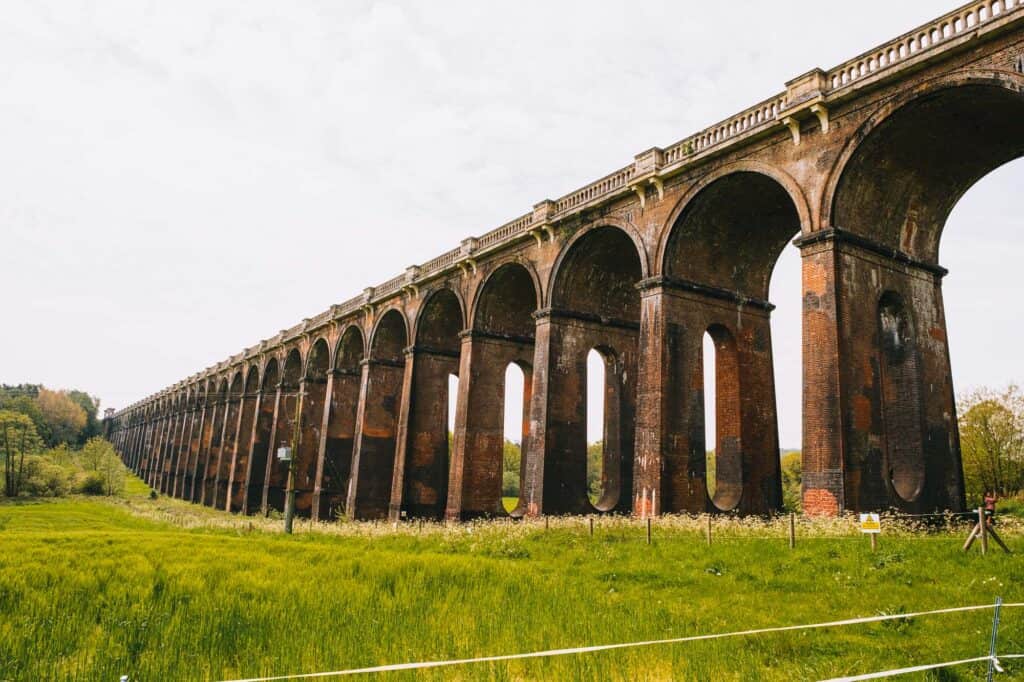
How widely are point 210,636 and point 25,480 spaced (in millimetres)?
59997

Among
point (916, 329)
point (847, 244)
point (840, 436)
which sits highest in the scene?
point (847, 244)

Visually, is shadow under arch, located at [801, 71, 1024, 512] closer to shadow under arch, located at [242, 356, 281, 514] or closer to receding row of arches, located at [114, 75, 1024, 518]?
receding row of arches, located at [114, 75, 1024, 518]

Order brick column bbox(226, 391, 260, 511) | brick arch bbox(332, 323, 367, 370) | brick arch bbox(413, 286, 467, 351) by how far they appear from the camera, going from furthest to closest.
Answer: brick column bbox(226, 391, 260, 511)
brick arch bbox(332, 323, 367, 370)
brick arch bbox(413, 286, 467, 351)

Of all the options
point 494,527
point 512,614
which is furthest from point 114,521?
point 512,614

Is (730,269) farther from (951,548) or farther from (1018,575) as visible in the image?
(1018,575)

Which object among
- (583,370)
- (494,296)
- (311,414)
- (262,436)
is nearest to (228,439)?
(262,436)

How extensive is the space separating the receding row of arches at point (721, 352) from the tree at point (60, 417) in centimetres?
11195

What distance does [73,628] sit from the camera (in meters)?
7.46

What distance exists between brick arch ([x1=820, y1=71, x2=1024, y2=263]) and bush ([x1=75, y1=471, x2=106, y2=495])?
66.1 meters

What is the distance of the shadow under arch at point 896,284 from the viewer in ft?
47.9

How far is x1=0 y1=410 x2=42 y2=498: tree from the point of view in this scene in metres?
53.6

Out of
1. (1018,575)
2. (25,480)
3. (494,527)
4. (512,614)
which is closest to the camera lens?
(512,614)

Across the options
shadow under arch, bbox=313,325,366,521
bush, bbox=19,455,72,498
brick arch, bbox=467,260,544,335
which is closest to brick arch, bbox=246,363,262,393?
shadow under arch, bbox=313,325,366,521

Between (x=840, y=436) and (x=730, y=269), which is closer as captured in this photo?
(x=840, y=436)
